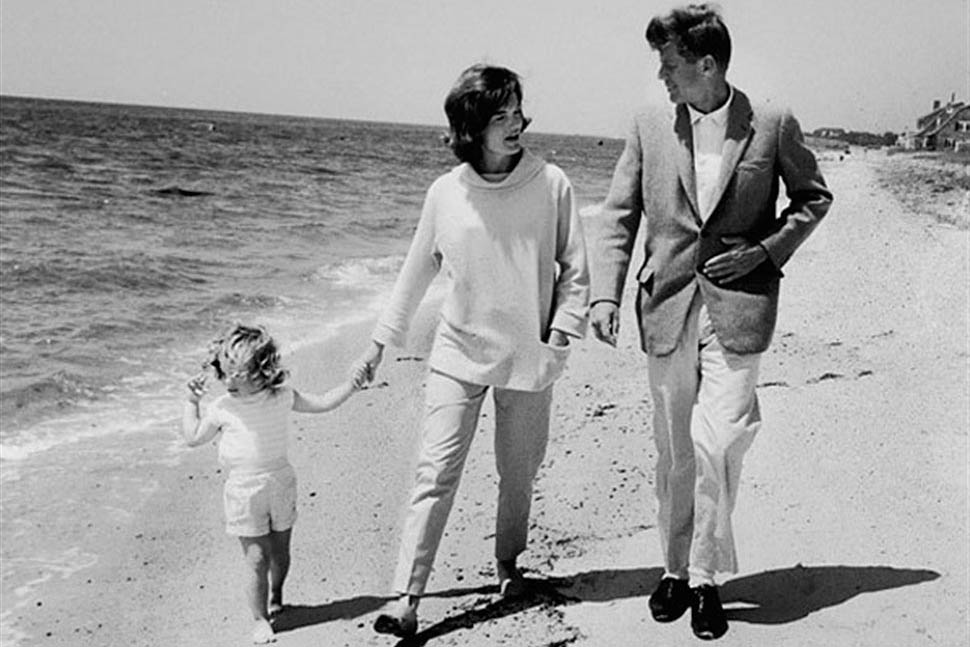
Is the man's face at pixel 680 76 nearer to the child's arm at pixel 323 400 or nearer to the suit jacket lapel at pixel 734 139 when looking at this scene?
the suit jacket lapel at pixel 734 139

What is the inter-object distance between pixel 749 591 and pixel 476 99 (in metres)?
1.97

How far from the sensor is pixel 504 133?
12.1 feet

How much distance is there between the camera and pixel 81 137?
56312 mm

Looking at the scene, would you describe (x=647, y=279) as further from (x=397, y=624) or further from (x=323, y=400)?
(x=397, y=624)

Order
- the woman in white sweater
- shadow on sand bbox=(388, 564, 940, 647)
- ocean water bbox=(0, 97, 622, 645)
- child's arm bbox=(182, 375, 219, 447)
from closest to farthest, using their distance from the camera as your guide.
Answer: the woman in white sweater, shadow on sand bbox=(388, 564, 940, 647), child's arm bbox=(182, 375, 219, 447), ocean water bbox=(0, 97, 622, 645)

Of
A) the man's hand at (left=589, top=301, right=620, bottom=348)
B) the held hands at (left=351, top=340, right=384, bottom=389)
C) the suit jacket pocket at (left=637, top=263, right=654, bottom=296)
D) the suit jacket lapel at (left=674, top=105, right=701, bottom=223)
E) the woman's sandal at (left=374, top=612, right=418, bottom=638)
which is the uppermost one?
the suit jacket lapel at (left=674, top=105, right=701, bottom=223)

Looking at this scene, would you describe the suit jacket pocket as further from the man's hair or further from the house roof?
the house roof

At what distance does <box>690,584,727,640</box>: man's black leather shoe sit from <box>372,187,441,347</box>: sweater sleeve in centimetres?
134

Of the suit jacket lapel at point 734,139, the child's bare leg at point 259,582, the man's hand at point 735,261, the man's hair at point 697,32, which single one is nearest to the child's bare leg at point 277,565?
the child's bare leg at point 259,582

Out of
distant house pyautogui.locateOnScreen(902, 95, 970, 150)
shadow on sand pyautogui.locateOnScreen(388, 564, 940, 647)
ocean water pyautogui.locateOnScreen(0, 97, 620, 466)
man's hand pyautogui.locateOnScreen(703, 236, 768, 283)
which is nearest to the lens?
man's hand pyautogui.locateOnScreen(703, 236, 768, 283)

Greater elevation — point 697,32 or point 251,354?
point 697,32

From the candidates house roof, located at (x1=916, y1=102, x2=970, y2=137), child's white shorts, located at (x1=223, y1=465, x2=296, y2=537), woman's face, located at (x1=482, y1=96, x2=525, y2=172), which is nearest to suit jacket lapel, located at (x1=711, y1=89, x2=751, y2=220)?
woman's face, located at (x1=482, y1=96, x2=525, y2=172)

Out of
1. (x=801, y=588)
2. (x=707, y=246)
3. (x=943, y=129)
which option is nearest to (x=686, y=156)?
(x=707, y=246)

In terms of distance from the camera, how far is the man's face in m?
3.49
